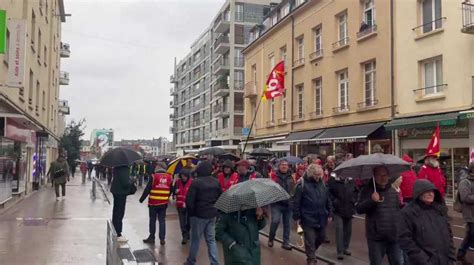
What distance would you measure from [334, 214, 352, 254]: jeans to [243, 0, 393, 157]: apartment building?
31.2ft

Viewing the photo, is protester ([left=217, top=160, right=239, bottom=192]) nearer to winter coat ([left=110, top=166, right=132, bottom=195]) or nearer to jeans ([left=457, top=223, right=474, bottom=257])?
winter coat ([left=110, top=166, right=132, bottom=195])

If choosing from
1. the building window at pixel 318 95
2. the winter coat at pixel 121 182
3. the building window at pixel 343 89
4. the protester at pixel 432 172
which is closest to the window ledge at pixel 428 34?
the building window at pixel 343 89

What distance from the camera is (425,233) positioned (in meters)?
4.56

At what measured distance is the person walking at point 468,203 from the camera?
8016 millimetres

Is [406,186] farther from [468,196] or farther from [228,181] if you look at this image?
[228,181]

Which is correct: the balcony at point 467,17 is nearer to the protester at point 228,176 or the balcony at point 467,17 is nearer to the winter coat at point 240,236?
the protester at point 228,176

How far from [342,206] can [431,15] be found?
475 inches

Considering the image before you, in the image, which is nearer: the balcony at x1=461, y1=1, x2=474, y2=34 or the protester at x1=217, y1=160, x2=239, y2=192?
the protester at x1=217, y1=160, x2=239, y2=192

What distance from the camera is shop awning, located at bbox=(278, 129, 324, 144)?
982 inches

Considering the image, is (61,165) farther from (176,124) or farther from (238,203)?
(176,124)

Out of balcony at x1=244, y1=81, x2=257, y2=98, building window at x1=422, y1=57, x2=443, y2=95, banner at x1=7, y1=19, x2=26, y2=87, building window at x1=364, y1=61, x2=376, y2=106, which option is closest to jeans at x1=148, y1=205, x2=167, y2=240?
banner at x1=7, y1=19, x2=26, y2=87

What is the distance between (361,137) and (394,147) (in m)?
1.40

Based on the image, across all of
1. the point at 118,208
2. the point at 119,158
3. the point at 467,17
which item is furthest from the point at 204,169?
the point at 467,17

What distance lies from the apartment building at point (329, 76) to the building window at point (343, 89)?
1.9 inches
